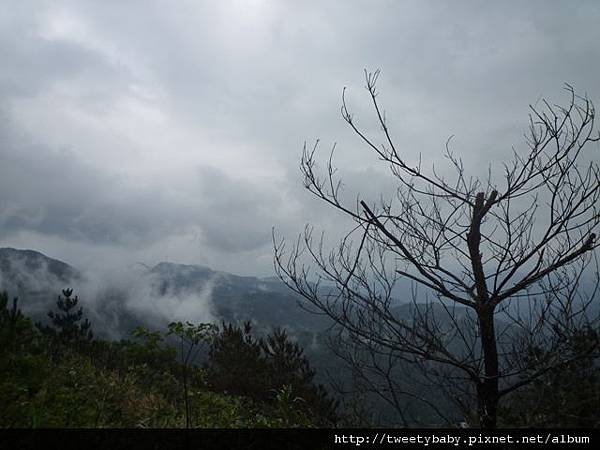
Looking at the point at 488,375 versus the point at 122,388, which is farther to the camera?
the point at 122,388

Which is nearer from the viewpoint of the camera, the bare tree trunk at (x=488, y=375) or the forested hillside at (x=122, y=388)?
the bare tree trunk at (x=488, y=375)

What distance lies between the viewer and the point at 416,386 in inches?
134

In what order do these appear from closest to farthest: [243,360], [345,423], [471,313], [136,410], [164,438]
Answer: [471,313] → [345,423] → [164,438] → [136,410] → [243,360]

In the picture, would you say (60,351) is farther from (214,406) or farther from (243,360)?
(243,360)

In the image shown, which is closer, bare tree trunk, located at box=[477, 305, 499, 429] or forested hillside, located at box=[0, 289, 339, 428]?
bare tree trunk, located at box=[477, 305, 499, 429]

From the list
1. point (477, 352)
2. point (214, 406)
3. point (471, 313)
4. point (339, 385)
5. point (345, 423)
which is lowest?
point (214, 406)

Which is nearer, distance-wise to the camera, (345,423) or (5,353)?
(345,423)

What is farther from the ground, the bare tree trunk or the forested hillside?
the bare tree trunk

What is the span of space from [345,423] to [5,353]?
5585 millimetres

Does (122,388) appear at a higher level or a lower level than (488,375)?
lower

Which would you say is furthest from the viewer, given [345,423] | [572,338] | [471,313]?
[345,423]

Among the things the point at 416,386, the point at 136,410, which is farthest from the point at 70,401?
the point at 416,386

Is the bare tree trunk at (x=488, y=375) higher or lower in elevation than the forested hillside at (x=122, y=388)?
higher

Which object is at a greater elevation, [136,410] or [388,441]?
[388,441]
